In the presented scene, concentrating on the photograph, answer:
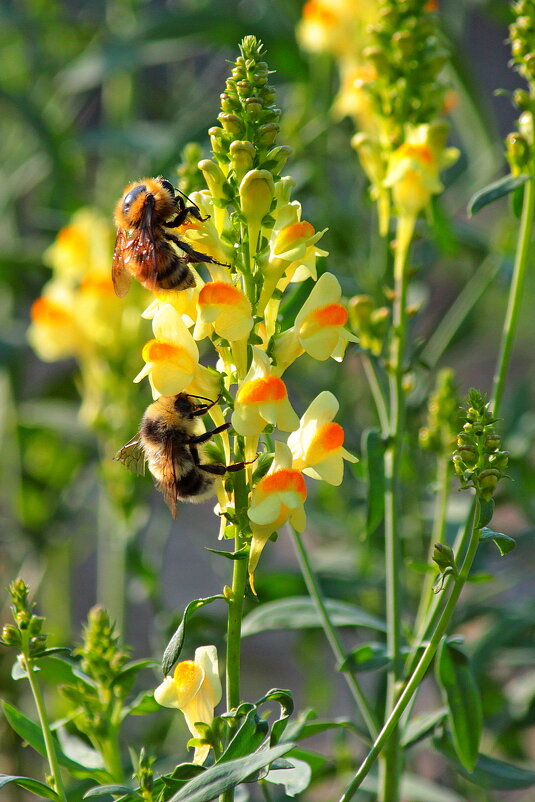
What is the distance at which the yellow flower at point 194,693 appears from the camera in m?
0.74

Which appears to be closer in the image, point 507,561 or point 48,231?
point 507,561

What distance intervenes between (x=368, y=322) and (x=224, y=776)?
1.66ft

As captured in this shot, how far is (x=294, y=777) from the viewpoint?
0.69 meters

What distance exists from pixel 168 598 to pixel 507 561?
49.9 inches

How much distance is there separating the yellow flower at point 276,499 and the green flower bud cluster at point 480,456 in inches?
4.6

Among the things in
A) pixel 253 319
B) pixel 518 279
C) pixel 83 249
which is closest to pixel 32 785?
pixel 253 319

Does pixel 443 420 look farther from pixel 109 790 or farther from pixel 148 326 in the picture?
pixel 148 326

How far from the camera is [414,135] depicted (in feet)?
3.32

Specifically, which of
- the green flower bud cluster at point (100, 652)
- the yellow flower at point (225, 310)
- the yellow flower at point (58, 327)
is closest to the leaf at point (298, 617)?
the green flower bud cluster at point (100, 652)

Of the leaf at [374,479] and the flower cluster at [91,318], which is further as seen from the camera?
the flower cluster at [91,318]

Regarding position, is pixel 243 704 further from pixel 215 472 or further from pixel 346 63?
pixel 346 63

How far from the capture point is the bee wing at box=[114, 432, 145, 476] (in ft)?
2.89

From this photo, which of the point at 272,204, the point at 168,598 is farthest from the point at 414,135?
the point at 168,598

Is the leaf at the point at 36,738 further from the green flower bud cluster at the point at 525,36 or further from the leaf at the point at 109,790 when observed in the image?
the green flower bud cluster at the point at 525,36
